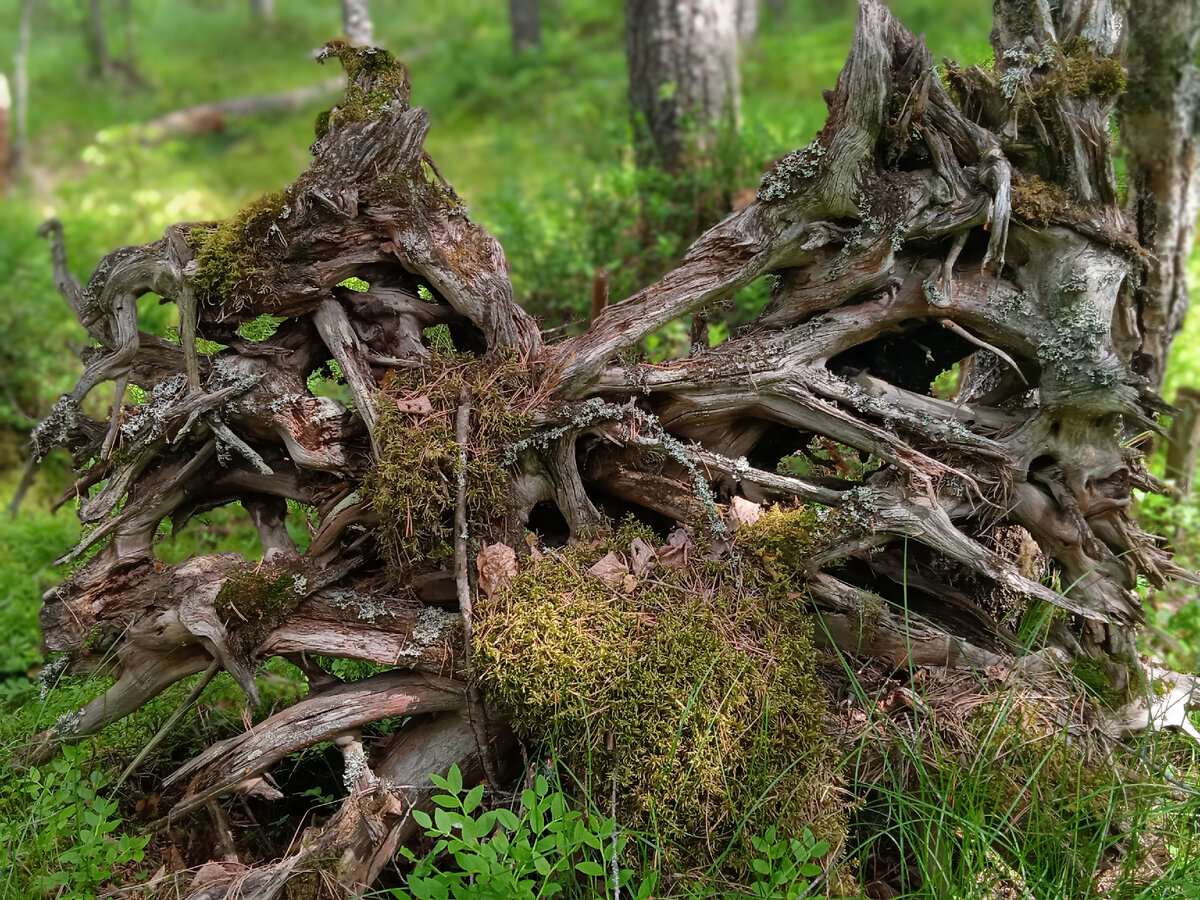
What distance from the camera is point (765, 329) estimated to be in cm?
350

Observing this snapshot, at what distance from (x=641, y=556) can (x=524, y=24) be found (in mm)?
16226

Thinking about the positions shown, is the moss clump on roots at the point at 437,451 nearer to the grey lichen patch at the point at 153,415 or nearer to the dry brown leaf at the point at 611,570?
the dry brown leaf at the point at 611,570

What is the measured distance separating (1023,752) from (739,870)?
3.70 feet

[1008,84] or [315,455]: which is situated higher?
[1008,84]

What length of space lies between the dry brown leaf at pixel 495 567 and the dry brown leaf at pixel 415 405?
0.56 metres

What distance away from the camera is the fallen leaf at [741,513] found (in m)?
3.23

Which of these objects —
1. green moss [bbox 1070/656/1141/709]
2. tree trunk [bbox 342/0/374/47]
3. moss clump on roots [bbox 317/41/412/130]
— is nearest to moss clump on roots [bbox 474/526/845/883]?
green moss [bbox 1070/656/1141/709]

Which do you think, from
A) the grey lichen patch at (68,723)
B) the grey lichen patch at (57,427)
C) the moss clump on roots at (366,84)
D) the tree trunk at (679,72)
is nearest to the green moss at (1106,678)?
the moss clump on roots at (366,84)

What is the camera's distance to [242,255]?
3.20m

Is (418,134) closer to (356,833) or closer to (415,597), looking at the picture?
(415,597)

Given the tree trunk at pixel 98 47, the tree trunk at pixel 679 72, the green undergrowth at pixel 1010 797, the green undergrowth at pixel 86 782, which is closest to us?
the green undergrowth at pixel 1010 797

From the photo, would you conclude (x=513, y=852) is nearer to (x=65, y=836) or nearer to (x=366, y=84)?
(x=65, y=836)

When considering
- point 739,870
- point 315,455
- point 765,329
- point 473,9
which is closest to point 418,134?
point 315,455

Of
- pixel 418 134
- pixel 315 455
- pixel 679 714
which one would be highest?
pixel 418 134
